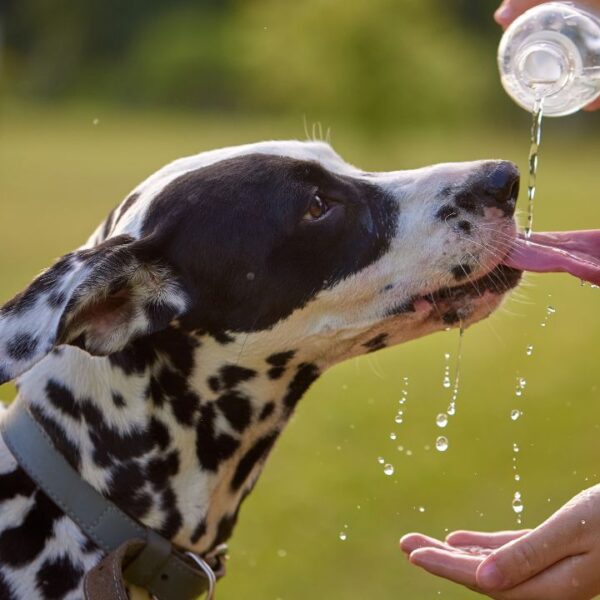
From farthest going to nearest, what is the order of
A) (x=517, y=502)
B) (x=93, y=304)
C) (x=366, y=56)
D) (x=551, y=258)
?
(x=366, y=56) → (x=517, y=502) → (x=551, y=258) → (x=93, y=304)

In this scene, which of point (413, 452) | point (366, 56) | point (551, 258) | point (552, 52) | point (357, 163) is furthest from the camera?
point (357, 163)

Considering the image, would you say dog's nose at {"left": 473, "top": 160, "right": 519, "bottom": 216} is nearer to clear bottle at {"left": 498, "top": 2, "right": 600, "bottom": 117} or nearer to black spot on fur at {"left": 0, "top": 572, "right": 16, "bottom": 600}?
clear bottle at {"left": 498, "top": 2, "right": 600, "bottom": 117}

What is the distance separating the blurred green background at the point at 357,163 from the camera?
23.5 ft

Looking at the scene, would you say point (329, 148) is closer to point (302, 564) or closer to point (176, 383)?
point (176, 383)

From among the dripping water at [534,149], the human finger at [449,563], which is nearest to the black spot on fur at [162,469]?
the human finger at [449,563]

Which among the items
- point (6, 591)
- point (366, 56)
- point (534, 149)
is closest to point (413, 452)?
point (534, 149)

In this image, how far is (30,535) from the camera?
142 inches

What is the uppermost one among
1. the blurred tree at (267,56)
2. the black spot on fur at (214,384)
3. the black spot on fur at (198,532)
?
the black spot on fur at (214,384)

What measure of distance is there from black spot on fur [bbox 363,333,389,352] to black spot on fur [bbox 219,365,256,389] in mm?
337

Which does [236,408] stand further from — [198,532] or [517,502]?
[517,502]

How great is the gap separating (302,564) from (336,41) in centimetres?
2054

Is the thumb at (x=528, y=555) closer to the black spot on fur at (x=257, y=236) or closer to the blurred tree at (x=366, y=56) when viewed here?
the black spot on fur at (x=257, y=236)

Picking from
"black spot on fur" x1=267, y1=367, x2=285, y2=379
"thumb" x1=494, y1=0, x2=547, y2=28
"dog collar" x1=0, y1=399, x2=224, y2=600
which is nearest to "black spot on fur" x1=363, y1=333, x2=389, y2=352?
"black spot on fur" x1=267, y1=367, x2=285, y2=379

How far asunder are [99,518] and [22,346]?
547 mm
